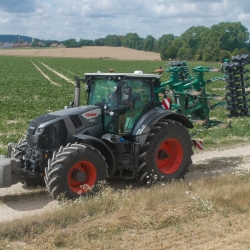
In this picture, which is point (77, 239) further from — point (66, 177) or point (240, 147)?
point (240, 147)

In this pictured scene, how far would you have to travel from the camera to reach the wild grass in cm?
571

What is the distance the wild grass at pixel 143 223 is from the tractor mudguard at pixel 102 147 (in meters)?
0.74

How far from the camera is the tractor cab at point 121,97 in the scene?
8.21m

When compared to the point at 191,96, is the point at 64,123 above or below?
below

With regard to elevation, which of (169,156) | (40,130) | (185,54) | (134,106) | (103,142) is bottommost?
(169,156)

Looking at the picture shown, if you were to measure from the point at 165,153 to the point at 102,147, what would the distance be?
58.8 inches

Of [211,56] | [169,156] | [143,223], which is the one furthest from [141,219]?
[211,56]

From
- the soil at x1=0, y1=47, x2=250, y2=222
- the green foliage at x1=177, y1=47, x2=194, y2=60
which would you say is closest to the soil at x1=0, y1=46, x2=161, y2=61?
the green foliage at x1=177, y1=47, x2=194, y2=60

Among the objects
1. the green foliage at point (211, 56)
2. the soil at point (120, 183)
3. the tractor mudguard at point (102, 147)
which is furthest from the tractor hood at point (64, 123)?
the green foliage at point (211, 56)

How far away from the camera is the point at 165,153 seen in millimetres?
8875

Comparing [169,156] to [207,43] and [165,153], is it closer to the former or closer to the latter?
[165,153]

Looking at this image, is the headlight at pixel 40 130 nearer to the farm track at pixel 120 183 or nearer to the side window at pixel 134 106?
the farm track at pixel 120 183

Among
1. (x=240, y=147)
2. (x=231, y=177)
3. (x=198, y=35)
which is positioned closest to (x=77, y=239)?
(x=231, y=177)

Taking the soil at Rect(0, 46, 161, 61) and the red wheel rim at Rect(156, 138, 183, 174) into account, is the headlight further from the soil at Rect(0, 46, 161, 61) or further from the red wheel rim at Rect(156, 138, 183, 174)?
the soil at Rect(0, 46, 161, 61)
